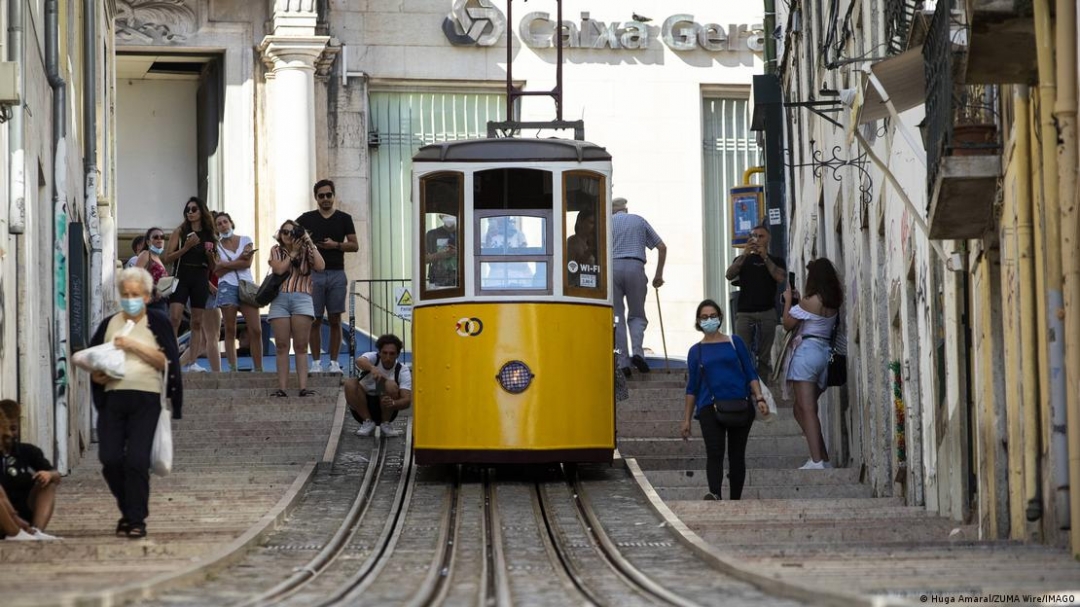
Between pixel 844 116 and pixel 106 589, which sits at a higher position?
pixel 844 116

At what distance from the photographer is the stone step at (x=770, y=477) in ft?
63.1

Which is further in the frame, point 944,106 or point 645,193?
point 645,193

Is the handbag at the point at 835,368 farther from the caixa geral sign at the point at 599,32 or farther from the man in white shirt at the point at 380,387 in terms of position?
the caixa geral sign at the point at 599,32

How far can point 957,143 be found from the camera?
1429 cm

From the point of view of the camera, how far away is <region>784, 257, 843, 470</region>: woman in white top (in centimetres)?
1981

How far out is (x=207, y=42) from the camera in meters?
35.7

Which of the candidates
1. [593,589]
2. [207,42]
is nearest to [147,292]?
[593,589]

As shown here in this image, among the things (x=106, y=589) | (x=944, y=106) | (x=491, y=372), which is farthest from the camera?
(x=491, y=372)

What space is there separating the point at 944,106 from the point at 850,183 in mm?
7976

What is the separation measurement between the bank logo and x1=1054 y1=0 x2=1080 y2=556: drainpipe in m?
24.6

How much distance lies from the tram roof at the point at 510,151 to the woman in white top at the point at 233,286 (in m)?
4.92

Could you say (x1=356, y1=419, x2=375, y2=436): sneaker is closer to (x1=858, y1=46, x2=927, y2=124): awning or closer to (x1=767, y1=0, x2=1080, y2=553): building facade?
(x1=767, y1=0, x2=1080, y2=553): building facade

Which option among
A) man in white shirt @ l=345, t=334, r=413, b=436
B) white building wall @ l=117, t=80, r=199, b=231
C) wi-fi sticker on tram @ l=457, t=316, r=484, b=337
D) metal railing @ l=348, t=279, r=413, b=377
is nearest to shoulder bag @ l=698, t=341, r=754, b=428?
wi-fi sticker on tram @ l=457, t=316, r=484, b=337

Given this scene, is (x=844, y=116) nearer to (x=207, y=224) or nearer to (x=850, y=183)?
(x=850, y=183)
